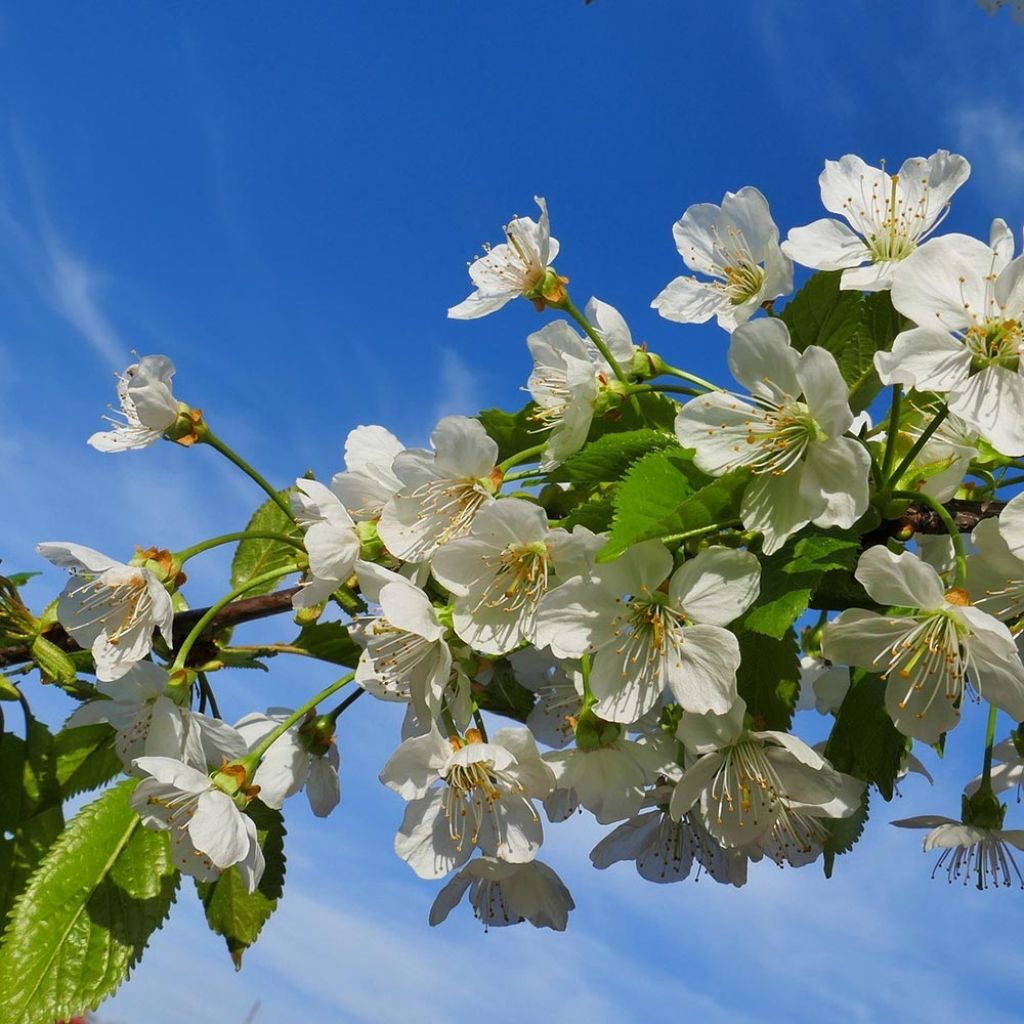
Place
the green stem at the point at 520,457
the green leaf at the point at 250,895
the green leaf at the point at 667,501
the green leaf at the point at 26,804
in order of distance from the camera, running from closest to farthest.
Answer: the green leaf at the point at 667,501
the green stem at the point at 520,457
the green leaf at the point at 250,895
the green leaf at the point at 26,804

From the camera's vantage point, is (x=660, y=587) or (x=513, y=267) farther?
(x=513, y=267)

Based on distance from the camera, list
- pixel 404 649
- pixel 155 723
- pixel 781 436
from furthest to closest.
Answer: pixel 155 723, pixel 404 649, pixel 781 436

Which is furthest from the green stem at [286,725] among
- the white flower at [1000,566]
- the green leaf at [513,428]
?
the white flower at [1000,566]

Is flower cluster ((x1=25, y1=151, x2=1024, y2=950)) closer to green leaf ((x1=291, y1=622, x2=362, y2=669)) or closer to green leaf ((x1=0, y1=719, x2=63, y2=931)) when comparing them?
green leaf ((x1=291, y1=622, x2=362, y2=669))

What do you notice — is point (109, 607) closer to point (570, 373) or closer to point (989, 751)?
point (570, 373)

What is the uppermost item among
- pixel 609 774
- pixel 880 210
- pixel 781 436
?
pixel 880 210

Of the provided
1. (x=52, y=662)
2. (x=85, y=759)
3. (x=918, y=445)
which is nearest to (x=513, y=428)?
(x=918, y=445)

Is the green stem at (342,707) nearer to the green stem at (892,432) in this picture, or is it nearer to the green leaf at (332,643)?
the green leaf at (332,643)
